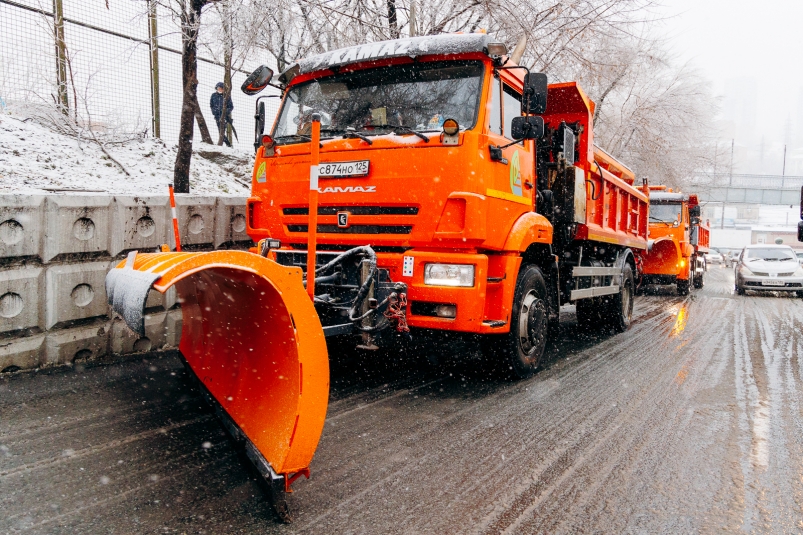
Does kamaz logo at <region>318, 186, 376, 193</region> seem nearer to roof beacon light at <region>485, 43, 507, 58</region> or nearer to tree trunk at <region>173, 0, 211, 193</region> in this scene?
roof beacon light at <region>485, 43, 507, 58</region>

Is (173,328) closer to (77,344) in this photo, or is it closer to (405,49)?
(77,344)

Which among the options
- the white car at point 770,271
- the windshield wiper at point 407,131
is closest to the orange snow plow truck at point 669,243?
the white car at point 770,271

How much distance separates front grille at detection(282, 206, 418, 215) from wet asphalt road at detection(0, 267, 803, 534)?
144 centimetres

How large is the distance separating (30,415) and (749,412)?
5.14m

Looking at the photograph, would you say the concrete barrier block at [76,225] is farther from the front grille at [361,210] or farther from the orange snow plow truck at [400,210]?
the front grille at [361,210]

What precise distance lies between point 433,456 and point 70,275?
11.6 ft

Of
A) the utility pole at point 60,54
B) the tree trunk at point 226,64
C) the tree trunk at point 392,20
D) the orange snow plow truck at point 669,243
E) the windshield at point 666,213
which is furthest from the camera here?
the windshield at point 666,213

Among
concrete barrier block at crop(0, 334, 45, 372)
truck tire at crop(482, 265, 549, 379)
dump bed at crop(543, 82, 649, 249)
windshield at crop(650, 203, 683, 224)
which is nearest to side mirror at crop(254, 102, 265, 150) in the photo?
concrete barrier block at crop(0, 334, 45, 372)

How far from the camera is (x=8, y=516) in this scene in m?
2.71

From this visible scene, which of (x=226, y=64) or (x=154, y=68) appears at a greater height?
(x=226, y=64)

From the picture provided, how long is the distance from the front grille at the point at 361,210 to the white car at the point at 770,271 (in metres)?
15.0

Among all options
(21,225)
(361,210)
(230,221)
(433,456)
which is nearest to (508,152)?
(361,210)

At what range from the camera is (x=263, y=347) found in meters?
3.26

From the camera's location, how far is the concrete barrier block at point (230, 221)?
22.0 ft
